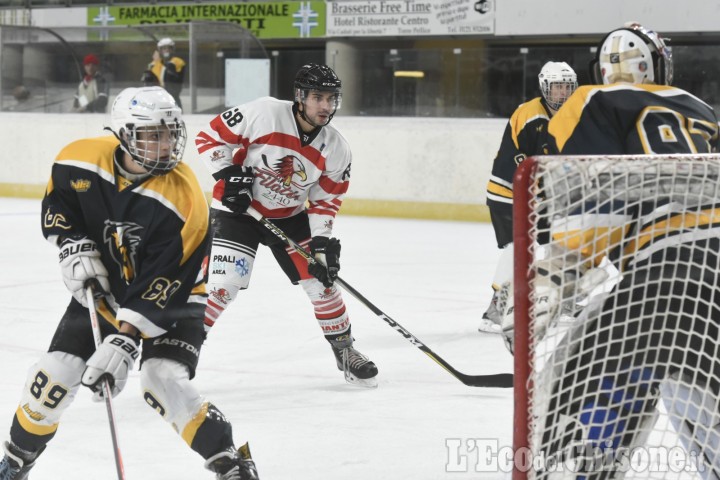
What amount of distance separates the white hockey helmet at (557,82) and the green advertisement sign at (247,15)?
332 inches

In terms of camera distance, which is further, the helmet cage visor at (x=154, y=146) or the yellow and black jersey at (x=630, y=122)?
the helmet cage visor at (x=154, y=146)

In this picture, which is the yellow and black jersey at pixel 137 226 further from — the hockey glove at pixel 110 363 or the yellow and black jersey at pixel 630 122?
the yellow and black jersey at pixel 630 122

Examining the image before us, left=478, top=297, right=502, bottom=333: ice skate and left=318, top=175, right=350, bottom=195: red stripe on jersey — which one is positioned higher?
left=318, top=175, right=350, bottom=195: red stripe on jersey

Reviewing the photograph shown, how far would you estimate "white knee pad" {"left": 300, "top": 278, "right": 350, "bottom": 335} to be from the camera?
3508 millimetres

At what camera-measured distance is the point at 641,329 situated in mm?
1812

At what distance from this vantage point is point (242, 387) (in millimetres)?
3301

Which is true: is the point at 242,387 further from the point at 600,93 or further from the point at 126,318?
the point at 600,93

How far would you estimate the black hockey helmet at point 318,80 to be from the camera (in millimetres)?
3385

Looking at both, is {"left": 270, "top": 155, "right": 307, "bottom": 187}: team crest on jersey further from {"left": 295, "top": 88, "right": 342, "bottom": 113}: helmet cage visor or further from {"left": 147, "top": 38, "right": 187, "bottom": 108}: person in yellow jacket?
{"left": 147, "top": 38, "right": 187, "bottom": 108}: person in yellow jacket

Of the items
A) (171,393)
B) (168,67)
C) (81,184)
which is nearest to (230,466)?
(171,393)

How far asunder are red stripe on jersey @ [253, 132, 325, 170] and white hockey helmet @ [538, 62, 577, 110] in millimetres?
1129

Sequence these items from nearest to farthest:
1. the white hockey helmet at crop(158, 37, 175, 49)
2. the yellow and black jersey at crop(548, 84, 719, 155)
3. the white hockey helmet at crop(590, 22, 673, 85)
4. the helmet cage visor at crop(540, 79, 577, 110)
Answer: the yellow and black jersey at crop(548, 84, 719, 155) → the white hockey helmet at crop(590, 22, 673, 85) → the helmet cage visor at crop(540, 79, 577, 110) → the white hockey helmet at crop(158, 37, 175, 49)

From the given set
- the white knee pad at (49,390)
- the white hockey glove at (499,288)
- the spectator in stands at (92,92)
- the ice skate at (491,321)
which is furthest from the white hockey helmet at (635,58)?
the spectator in stands at (92,92)

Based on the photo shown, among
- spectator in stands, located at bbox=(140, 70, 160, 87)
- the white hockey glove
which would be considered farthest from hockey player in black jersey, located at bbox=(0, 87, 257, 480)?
spectator in stands, located at bbox=(140, 70, 160, 87)
